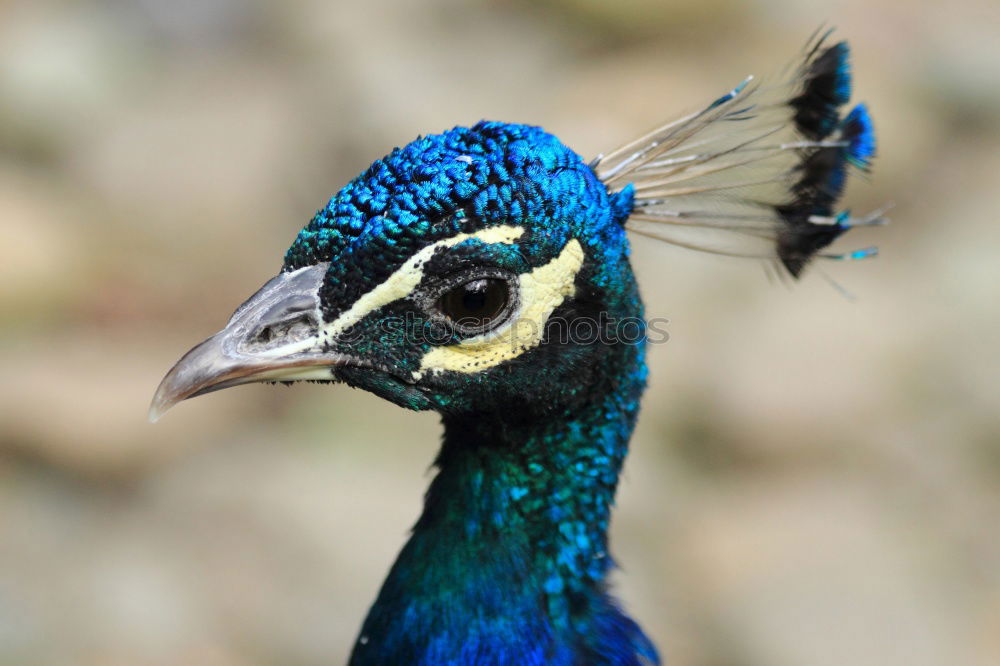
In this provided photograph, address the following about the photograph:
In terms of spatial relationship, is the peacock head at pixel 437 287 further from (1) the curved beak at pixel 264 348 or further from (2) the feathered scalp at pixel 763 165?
(2) the feathered scalp at pixel 763 165

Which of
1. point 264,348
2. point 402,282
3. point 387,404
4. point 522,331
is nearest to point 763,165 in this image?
point 522,331

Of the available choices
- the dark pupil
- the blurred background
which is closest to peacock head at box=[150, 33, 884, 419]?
the dark pupil

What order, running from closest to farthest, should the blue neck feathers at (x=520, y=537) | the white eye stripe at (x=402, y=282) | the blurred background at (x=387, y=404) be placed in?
the white eye stripe at (x=402, y=282)
the blue neck feathers at (x=520, y=537)
the blurred background at (x=387, y=404)

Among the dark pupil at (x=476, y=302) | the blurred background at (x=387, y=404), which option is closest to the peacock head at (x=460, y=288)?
the dark pupil at (x=476, y=302)

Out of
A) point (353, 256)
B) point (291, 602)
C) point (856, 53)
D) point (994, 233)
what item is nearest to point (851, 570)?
point (994, 233)

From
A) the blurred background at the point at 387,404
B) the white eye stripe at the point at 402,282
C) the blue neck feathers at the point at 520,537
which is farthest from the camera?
the blurred background at the point at 387,404

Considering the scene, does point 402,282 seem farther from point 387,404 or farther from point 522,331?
point 387,404

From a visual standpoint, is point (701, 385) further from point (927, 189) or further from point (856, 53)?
point (856, 53)
